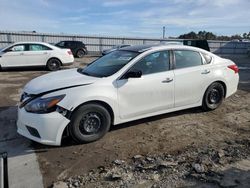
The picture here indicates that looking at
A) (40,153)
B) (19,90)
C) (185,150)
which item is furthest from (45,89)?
(19,90)

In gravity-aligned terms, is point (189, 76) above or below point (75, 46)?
below

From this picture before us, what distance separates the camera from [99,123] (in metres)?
4.59

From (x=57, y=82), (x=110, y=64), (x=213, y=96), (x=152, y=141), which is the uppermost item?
(x=110, y=64)

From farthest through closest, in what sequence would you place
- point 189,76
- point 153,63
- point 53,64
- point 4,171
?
point 53,64 → point 189,76 → point 153,63 → point 4,171

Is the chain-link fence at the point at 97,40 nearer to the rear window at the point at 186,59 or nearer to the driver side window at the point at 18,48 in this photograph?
the driver side window at the point at 18,48

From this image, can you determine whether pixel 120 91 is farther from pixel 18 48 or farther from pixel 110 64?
pixel 18 48

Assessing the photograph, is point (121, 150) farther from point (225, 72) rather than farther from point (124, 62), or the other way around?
point (225, 72)

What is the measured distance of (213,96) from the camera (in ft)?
20.1

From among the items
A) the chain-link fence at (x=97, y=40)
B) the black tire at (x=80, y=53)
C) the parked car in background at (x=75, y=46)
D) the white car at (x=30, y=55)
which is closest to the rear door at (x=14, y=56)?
the white car at (x=30, y=55)

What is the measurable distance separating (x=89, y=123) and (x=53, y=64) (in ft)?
32.7

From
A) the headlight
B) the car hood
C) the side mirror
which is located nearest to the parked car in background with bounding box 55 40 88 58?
the car hood

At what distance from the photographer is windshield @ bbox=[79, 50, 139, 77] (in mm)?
4945

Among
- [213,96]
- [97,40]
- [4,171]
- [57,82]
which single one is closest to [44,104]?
[57,82]

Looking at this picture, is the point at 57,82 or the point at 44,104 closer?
the point at 44,104
